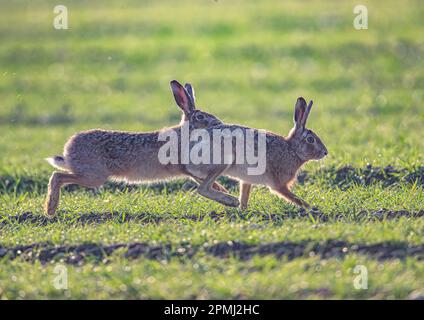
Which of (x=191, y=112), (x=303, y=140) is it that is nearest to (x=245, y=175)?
(x=303, y=140)

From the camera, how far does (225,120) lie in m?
14.5

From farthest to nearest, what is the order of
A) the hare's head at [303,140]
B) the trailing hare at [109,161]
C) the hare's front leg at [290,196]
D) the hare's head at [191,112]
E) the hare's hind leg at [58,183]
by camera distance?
the hare's head at [191,112] → the hare's head at [303,140] → the trailing hare at [109,161] → the hare's hind leg at [58,183] → the hare's front leg at [290,196]

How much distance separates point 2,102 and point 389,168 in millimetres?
10851

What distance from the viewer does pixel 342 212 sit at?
25.1ft

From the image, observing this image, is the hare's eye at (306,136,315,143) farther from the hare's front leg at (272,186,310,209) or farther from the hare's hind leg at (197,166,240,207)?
the hare's hind leg at (197,166,240,207)

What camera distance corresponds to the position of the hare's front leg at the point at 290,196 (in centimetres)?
796

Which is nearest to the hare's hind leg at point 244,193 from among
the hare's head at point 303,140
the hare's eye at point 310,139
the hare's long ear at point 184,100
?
the hare's head at point 303,140

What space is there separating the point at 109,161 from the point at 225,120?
20.2ft

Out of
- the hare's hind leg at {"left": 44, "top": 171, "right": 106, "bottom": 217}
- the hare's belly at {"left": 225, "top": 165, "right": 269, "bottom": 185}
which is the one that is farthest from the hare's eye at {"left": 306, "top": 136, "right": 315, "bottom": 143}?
the hare's hind leg at {"left": 44, "top": 171, "right": 106, "bottom": 217}

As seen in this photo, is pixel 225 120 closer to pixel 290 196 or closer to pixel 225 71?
pixel 225 71

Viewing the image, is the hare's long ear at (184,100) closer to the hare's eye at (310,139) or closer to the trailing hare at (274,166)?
the trailing hare at (274,166)

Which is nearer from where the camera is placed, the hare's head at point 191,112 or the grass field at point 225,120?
the grass field at point 225,120

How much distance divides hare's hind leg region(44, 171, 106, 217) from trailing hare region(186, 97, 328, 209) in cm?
98

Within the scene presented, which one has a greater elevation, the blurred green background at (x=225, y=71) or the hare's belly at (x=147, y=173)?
the blurred green background at (x=225, y=71)
